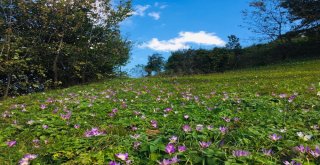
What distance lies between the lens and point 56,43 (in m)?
18.4

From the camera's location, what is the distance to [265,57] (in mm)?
30719

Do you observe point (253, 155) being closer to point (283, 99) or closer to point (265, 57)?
point (283, 99)

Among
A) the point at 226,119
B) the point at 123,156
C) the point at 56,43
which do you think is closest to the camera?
the point at 123,156

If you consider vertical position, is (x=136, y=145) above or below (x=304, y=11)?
below

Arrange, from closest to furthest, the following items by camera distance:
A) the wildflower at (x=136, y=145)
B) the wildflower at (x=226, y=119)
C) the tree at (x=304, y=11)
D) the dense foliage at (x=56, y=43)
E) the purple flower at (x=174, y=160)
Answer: the purple flower at (x=174, y=160) < the wildflower at (x=136, y=145) < the wildflower at (x=226, y=119) < the dense foliage at (x=56, y=43) < the tree at (x=304, y=11)

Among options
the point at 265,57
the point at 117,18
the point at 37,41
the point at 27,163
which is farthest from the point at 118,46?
the point at 27,163

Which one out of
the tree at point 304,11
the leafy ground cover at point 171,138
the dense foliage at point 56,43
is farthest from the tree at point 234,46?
the leafy ground cover at point 171,138

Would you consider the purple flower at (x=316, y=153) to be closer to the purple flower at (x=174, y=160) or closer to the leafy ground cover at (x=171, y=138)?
the leafy ground cover at (x=171, y=138)

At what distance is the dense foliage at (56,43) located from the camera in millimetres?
16375

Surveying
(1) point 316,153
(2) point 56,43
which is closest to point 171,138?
(1) point 316,153

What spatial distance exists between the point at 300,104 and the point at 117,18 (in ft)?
54.2

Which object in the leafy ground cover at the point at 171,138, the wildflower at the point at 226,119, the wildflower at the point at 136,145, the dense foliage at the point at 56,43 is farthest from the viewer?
the dense foliage at the point at 56,43

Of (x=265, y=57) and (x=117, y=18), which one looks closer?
(x=117, y=18)

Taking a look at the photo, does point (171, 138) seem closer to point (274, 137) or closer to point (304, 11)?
point (274, 137)
